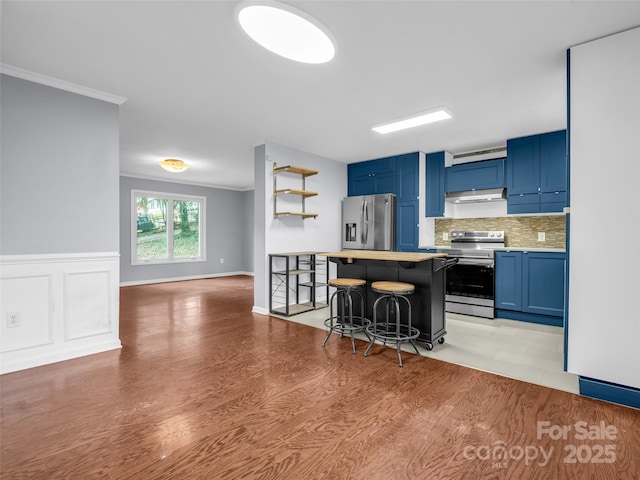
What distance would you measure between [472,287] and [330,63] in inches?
141

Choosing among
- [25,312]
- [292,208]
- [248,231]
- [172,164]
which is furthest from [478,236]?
[248,231]

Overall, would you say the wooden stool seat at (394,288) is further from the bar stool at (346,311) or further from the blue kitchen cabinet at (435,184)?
the blue kitchen cabinet at (435,184)

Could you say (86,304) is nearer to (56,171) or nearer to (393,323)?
(56,171)

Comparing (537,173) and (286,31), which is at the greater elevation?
(286,31)

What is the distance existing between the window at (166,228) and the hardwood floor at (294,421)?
204 inches

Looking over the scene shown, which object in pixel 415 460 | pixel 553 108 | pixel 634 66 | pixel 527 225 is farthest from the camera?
pixel 527 225

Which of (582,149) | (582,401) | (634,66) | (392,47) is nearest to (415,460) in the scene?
(582,401)

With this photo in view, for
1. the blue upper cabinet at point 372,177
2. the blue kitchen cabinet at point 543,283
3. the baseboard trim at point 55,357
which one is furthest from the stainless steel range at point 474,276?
the baseboard trim at point 55,357

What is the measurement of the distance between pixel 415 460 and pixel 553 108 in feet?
12.2

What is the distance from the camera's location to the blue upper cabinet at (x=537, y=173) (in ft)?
13.4

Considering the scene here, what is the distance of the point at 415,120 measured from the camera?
369 cm

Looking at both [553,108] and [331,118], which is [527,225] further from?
[331,118]

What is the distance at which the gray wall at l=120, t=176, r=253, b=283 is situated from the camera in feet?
24.0

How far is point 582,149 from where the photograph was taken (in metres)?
2.26
